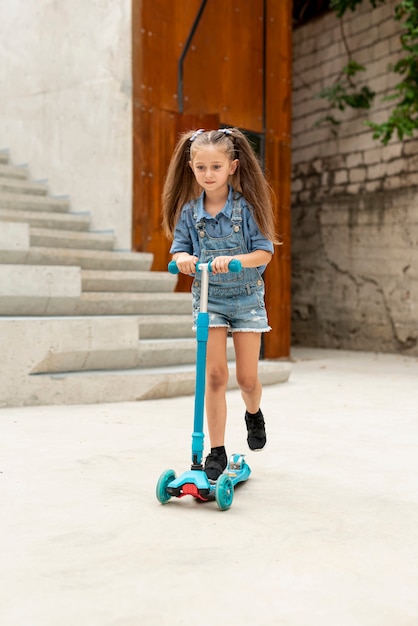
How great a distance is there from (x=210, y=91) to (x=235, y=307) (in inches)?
173

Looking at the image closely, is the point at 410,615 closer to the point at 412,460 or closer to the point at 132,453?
the point at 412,460

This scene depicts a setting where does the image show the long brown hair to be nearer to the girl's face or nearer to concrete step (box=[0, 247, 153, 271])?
the girl's face

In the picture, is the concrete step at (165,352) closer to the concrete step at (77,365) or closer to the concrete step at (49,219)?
the concrete step at (77,365)

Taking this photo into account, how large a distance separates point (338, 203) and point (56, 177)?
370 cm

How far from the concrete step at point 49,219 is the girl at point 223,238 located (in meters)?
3.42

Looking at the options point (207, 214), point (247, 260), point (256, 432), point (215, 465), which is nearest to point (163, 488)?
point (215, 465)

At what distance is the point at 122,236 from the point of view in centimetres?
590

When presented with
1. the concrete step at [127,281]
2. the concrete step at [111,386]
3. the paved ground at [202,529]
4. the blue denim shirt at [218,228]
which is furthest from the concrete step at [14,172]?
the blue denim shirt at [218,228]

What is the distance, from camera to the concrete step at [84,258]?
191 inches

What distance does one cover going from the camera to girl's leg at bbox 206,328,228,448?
93.2 inches

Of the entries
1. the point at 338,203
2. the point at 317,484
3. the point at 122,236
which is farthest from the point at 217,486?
the point at 338,203

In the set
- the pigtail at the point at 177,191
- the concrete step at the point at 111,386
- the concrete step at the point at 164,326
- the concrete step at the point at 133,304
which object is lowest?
the concrete step at the point at 111,386

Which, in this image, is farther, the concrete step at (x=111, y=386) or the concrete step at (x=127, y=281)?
the concrete step at (x=127, y=281)

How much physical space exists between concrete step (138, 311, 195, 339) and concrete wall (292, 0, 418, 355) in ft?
11.2
